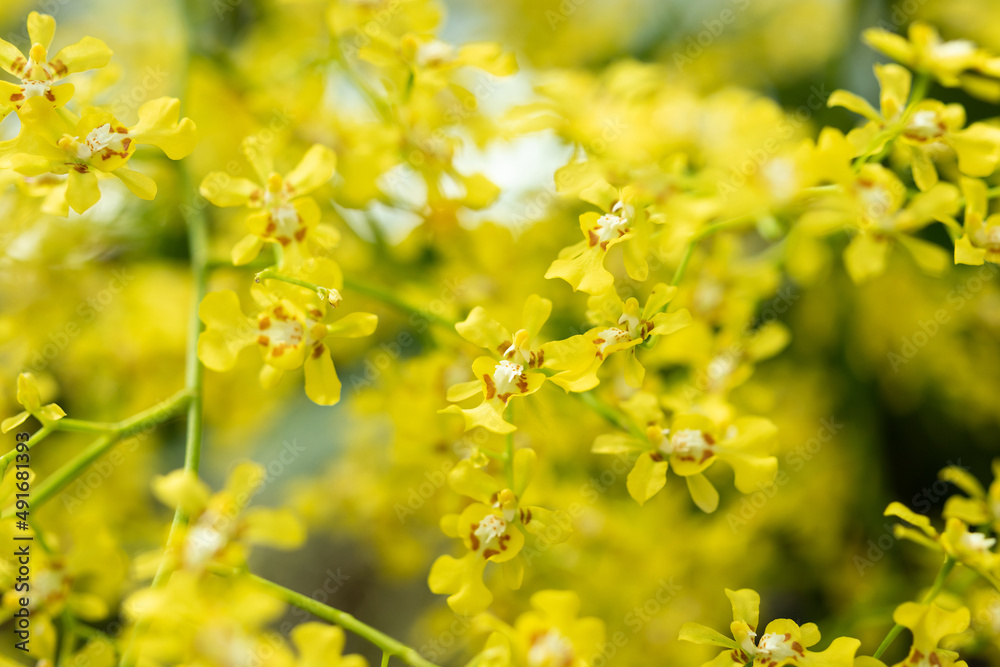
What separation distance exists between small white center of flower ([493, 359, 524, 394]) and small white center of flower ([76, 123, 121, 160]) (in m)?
0.47

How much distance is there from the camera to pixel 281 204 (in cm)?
86

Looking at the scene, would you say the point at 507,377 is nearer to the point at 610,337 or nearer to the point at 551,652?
the point at 610,337

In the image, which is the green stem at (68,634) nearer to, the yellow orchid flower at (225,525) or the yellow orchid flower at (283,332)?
the yellow orchid flower at (225,525)

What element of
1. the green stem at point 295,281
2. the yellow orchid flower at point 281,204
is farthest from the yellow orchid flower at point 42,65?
the green stem at point 295,281

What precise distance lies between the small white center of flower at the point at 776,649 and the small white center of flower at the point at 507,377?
358 millimetres

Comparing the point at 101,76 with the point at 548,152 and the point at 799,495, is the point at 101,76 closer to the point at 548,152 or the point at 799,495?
the point at 548,152

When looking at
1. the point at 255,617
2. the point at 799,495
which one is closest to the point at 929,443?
the point at 799,495

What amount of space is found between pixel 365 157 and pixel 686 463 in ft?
2.07

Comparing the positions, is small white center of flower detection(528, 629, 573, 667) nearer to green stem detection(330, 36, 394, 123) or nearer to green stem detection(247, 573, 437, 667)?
green stem detection(247, 573, 437, 667)

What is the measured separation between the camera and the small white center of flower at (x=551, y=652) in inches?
30.5

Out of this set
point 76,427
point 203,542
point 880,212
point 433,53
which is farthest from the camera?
point 433,53

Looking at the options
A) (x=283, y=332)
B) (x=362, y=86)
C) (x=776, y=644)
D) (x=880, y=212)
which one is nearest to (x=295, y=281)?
(x=283, y=332)

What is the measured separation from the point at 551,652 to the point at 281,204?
0.57m

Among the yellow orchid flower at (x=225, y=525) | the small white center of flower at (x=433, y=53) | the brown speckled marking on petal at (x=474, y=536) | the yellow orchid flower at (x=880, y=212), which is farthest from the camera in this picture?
the small white center of flower at (x=433, y=53)
